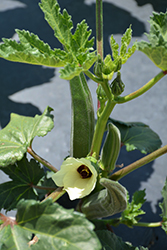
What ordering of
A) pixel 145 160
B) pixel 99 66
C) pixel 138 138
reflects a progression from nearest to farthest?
pixel 99 66, pixel 145 160, pixel 138 138

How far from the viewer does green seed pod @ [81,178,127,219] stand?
0.65m

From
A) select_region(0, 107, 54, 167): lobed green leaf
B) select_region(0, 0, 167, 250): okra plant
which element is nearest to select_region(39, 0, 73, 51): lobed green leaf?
select_region(0, 0, 167, 250): okra plant

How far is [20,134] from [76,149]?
7.0 inches

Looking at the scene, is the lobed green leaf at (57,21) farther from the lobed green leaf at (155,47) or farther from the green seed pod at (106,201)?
the green seed pod at (106,201)

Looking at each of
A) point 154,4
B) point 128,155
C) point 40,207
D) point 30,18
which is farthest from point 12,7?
point 40,207

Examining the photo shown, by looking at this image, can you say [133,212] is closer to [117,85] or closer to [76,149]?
[76,149]

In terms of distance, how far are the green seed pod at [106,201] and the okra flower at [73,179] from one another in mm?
49

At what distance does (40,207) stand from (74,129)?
1.20 ft

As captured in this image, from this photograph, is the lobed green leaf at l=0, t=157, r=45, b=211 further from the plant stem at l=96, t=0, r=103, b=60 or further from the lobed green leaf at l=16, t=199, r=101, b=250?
the plant stem at l=96, t=0, r=103, b=60

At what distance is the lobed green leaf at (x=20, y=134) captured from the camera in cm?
68

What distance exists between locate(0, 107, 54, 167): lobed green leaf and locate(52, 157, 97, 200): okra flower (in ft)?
0.34

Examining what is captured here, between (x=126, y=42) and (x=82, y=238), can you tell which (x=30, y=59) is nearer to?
(x=126, y=42)

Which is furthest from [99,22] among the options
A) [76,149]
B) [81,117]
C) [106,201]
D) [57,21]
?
[106,201]

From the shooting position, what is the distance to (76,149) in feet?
2.84
